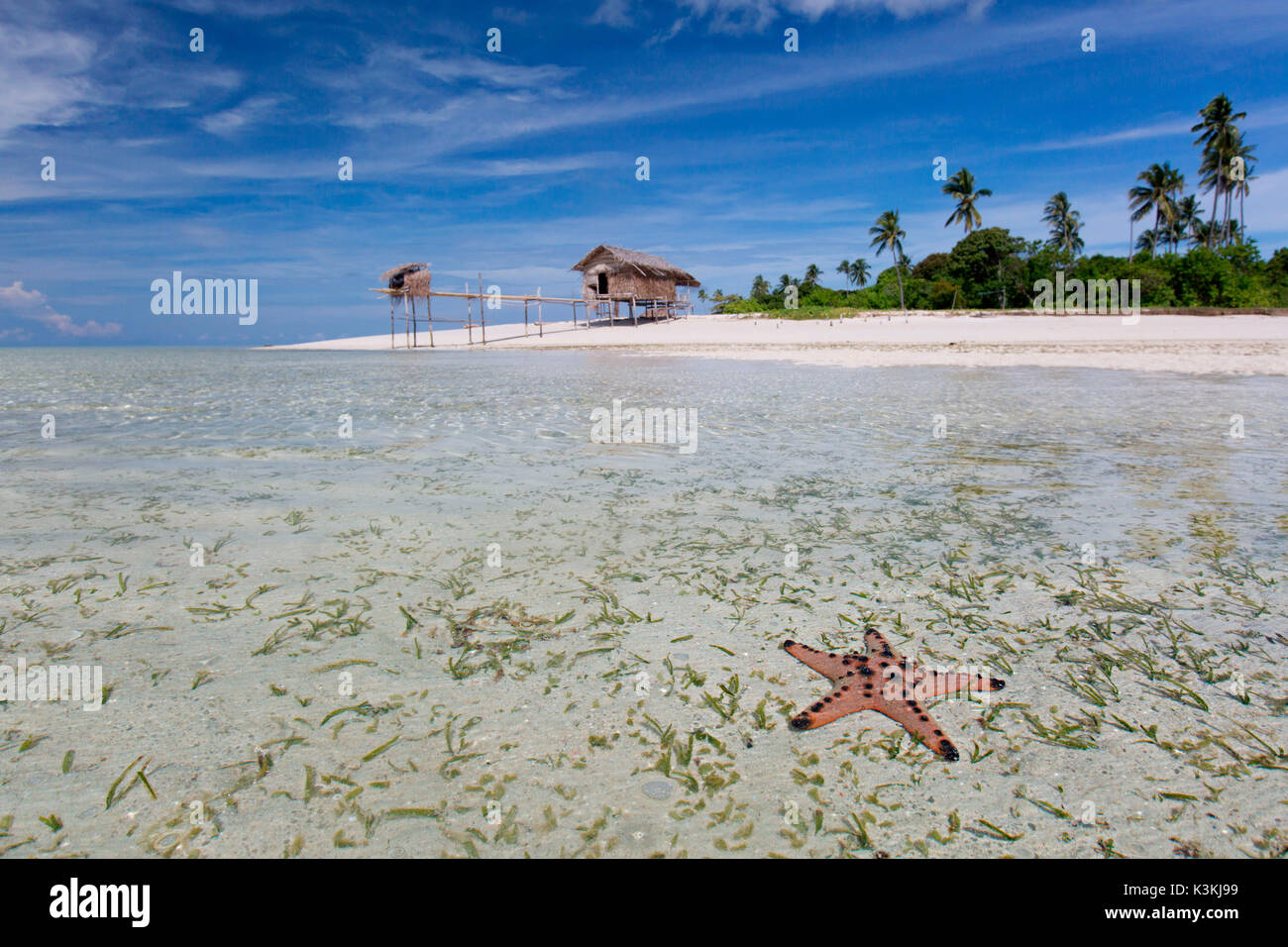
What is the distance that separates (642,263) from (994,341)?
2863 centimetres

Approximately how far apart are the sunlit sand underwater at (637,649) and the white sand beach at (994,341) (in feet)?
49.3

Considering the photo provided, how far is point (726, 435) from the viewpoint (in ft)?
30.6

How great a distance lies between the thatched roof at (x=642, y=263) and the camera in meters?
48.4

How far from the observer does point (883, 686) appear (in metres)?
2.80

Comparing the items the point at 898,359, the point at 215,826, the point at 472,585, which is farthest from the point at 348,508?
the point at 898,359

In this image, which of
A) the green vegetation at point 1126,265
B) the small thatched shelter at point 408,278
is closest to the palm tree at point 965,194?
the green vegetation at point 1126,265

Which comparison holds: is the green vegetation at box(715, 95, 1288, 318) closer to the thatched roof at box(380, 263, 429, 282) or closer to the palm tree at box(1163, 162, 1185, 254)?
the palm tree at box(1163, 162, 1185, 254)

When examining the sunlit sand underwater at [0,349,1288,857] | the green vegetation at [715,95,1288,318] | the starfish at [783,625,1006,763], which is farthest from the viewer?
the green vegetation at [715,95,1288,318]

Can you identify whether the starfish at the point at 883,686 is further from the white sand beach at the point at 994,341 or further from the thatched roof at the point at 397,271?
the thatched roof at the point at 397,271

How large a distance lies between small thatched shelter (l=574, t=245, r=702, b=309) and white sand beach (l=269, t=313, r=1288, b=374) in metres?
4.65

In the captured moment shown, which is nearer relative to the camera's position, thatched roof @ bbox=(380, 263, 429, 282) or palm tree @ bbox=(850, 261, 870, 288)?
thatched roof @ bbox=(380, 263, 429, 282)

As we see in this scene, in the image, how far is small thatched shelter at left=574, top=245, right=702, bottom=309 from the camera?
48.7 metres

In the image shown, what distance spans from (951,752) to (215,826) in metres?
2.57

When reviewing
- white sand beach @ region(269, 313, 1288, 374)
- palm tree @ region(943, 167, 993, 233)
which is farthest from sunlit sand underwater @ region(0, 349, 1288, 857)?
palm tree @ region(943, 167, 993, 233)
